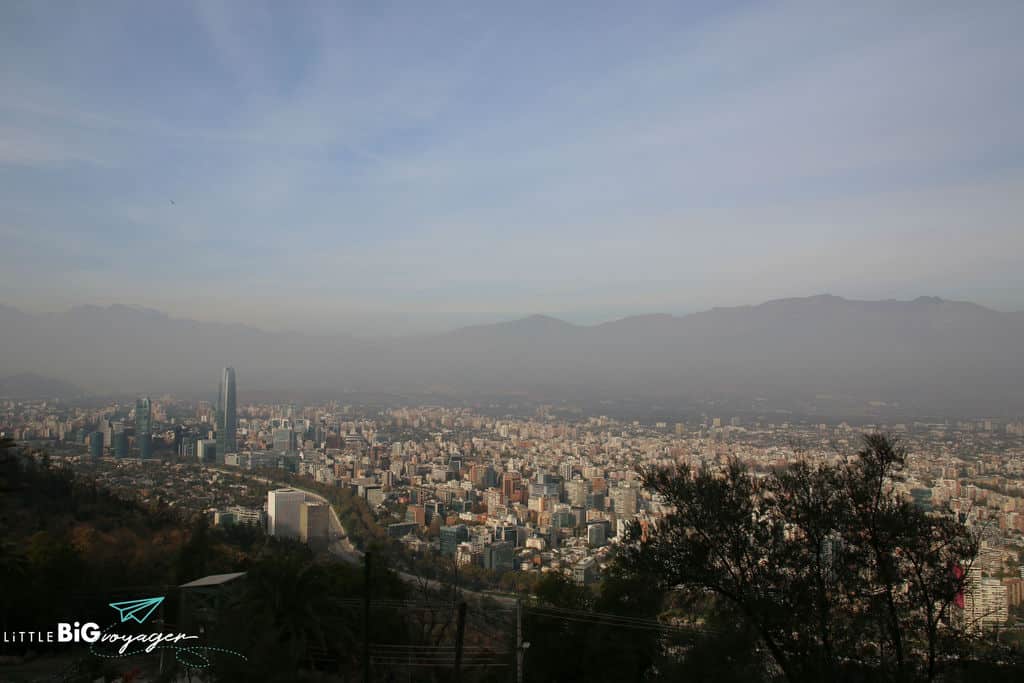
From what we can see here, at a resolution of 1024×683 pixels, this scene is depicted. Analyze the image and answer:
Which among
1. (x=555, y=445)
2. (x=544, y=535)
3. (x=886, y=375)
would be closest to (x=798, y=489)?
(x=544, y=535)

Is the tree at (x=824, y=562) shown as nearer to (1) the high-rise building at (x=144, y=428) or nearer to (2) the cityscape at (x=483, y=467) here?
(2) the cityscape at (x=483, y=467)

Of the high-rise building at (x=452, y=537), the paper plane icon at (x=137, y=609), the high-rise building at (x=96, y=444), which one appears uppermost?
the high-rise building at (x=96, y=444)

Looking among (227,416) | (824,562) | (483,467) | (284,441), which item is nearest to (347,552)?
(483,467)

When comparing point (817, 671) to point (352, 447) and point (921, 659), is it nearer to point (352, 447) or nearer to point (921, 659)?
point (921, 659)

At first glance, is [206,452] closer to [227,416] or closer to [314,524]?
[227,416]

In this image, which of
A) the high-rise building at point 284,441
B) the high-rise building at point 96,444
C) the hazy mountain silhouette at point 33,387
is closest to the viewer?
the high-rise building at point 96,444

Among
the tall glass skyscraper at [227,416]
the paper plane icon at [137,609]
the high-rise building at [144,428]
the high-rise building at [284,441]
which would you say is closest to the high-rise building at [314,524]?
the paper plane icon at [137,609]

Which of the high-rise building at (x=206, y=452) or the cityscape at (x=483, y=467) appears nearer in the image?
the cityscape at (x=483, y=467)

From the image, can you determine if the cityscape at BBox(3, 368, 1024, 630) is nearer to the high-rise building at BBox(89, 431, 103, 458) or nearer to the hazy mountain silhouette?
the high-rise building at BBox(89, 431, 103, 458)
